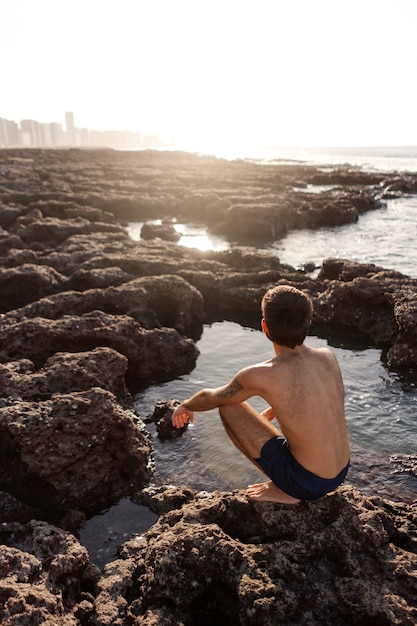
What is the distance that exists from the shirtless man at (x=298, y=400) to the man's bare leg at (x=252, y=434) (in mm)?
20

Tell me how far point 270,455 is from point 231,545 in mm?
814

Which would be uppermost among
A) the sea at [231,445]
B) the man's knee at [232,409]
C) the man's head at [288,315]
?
the man's head at [288,315]

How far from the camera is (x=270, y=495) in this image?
14.2ft

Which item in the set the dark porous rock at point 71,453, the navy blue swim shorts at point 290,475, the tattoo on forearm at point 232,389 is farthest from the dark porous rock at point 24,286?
the navy blue swim shorts at point 290,475

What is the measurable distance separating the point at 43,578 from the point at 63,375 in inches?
126

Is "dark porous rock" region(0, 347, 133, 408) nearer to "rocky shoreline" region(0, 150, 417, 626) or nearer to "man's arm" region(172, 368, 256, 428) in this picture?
"rocky shoreline" region(0, 150, 417, 626)

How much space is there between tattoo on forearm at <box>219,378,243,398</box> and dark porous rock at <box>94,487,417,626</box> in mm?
931

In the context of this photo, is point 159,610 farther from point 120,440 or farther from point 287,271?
point 287,271

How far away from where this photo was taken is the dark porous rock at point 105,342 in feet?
27.8

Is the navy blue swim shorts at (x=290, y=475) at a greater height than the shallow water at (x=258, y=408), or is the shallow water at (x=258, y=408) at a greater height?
the navy blue swim shorts at (x=290, y=475)

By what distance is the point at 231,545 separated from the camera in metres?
3.99

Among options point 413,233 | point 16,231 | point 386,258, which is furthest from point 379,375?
point 413,233

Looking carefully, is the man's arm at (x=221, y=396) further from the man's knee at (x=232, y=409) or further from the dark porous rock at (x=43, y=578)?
the dark porous rock at (x=43, y=578)

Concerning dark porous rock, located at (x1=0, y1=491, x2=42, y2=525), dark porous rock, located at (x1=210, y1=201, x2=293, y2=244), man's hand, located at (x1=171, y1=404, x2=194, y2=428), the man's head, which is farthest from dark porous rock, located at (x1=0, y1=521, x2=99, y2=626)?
dark porous rock, located at (x1=210, y1=201, x2=293, y2=244)
